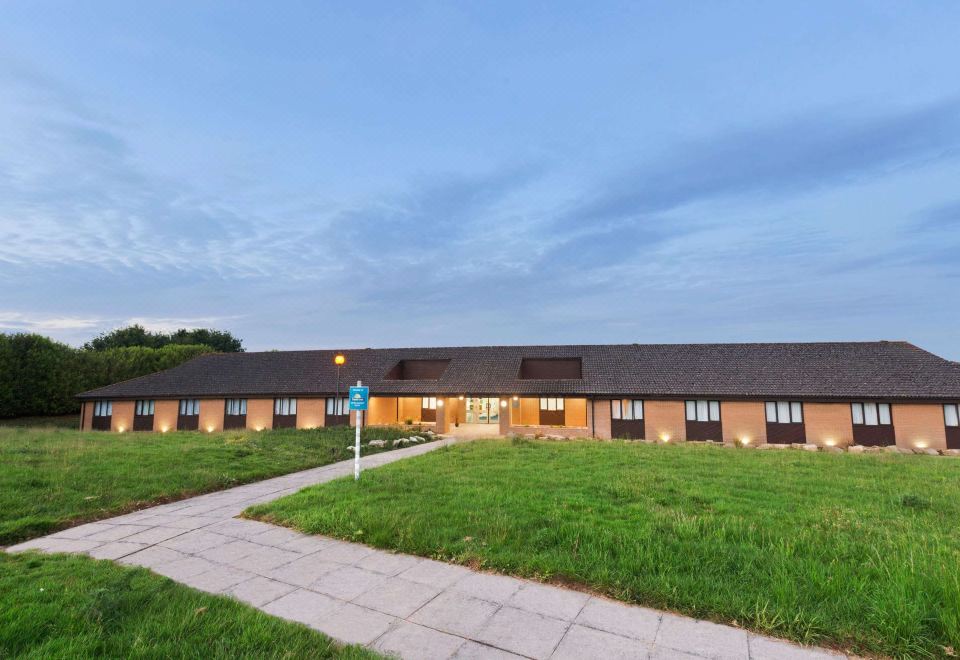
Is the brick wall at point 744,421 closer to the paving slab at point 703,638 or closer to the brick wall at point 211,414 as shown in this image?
the paving slab at point 703,638

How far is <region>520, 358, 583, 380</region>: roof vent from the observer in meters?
31.6

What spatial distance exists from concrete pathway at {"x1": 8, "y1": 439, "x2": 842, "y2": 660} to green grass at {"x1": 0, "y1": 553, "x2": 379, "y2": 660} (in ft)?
1.14

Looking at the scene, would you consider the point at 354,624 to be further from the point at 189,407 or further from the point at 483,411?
the point at 189,407

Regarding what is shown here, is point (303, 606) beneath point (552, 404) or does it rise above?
beneath

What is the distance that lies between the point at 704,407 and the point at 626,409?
4.29m

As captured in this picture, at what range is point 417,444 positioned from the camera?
21125 mm

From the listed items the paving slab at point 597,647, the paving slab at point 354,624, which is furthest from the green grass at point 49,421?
the paving slab at point 597,647

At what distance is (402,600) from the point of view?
501cm

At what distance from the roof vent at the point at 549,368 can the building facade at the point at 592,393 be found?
0.25 feet

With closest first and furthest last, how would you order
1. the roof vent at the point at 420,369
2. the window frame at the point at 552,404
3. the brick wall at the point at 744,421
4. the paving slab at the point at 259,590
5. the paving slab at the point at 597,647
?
the paving slab at the point at 597,647
the paving slab at the point at 259,590
the brick wall at the point at 744,421
the window frame at the point at 552,404
the roof vent at the point at 420,369

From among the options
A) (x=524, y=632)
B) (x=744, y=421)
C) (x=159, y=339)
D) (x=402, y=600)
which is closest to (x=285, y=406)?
(x=744, y=421)

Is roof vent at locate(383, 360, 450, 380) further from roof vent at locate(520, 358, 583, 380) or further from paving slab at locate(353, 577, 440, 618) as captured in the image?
paving slab at locate(353, 577, 440, 618)

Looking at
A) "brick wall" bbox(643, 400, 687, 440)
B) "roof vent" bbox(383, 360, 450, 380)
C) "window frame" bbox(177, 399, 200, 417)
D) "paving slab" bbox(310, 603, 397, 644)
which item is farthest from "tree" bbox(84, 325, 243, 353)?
"paving slab" bbox(310, 603, 397, 644)

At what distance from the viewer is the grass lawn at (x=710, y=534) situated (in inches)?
178
